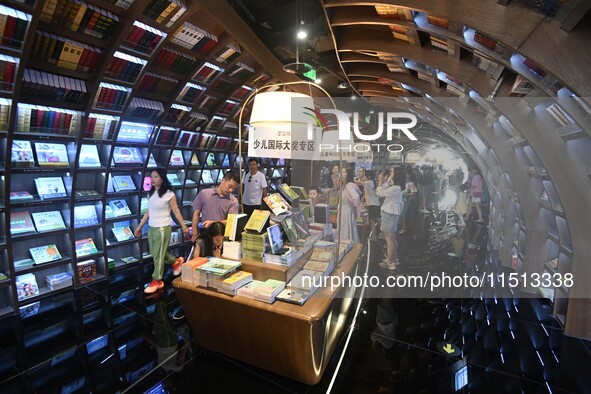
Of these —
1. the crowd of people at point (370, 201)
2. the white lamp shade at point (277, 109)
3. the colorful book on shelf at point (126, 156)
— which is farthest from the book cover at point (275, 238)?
the colorful book on shelf at point (126, 156)

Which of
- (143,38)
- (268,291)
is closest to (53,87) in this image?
(143,38)

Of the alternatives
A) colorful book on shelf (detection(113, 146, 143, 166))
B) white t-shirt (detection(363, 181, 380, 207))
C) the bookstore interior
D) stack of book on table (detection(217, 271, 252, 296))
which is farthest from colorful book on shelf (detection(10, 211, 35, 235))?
white t-shirt (detection(363, 181, 380, 207))

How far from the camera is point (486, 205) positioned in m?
4.10

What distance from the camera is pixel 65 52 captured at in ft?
10.1

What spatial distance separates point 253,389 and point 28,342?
2.27 metres

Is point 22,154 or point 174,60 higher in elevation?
point 174,60

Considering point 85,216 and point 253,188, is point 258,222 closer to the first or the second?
point 253,188

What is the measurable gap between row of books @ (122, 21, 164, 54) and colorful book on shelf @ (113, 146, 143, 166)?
1.68m

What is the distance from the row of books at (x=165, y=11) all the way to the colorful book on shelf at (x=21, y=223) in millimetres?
2732

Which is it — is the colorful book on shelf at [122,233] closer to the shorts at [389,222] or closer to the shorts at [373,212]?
the shorts at [373,212]

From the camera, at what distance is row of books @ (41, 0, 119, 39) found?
9.11ft

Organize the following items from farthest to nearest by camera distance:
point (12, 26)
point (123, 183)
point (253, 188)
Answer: point (253, 188), point (123, 183), point (12, 26)

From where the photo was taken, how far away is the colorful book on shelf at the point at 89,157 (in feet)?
13.2

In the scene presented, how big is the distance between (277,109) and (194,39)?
2176 millimetres
